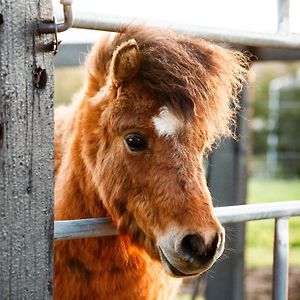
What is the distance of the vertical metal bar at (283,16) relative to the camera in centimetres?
223

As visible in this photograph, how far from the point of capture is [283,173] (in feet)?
75.1

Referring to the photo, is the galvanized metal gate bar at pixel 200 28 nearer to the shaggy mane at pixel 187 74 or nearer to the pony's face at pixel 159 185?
the shaggy mane at pixel 187 74

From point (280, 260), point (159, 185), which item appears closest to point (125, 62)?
point (159, 185)

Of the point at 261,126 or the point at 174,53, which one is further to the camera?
the point at 261,126

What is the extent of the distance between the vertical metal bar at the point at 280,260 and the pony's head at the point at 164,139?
0.91 feet

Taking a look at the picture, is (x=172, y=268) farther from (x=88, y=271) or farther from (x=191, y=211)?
(x=88, y=271)

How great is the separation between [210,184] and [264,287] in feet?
12.7

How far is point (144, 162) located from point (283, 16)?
2.48 feet

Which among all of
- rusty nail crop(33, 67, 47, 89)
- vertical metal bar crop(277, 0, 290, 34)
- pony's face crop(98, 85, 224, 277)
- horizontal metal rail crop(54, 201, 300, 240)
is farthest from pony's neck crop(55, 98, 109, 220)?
rusty nail crop(33, 67, 47, 89)

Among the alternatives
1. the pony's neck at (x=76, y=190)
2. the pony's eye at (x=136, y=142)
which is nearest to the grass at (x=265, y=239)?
the pony's neck at (x=76, y=190)

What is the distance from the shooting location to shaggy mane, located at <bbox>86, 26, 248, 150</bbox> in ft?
6.80

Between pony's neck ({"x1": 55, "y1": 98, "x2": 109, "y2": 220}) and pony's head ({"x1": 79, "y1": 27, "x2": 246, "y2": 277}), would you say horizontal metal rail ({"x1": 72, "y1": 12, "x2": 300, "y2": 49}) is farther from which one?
pony's neck ({"x1": 55, "y1": 98, "x2": 109, "y2": 220})

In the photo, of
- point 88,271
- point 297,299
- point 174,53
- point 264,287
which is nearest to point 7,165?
point 174,53

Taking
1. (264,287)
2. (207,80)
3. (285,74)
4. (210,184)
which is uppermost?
(285,74)
